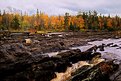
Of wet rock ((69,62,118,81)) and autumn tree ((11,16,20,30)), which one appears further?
autumn tree ((11,16,20,30))

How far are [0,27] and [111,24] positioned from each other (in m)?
77.8

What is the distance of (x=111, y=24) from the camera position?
173m

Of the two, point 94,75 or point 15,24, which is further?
point 15,24

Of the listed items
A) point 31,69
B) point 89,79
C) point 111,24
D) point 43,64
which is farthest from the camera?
point 111,24

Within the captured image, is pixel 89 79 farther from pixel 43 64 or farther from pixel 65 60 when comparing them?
pixel 65 60

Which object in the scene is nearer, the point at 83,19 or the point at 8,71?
the point at 8,71

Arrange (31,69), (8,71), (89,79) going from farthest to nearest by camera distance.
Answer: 1. (31,69)
2. (8,71)
3. (89,79)

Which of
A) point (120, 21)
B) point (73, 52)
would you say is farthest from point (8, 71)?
point (120, 21)

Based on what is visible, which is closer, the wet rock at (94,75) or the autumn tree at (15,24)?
the wet rock at (94,75)

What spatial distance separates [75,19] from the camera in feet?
591

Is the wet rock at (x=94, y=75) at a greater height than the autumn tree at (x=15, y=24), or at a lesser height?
lesser

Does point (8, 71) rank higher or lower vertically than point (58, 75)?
higher

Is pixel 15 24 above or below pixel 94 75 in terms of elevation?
above

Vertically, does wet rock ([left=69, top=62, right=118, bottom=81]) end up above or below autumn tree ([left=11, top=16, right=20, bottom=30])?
below
